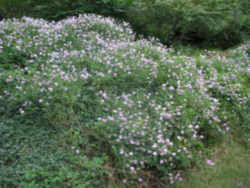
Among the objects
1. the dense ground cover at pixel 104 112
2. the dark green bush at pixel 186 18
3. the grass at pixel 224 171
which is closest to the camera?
the dense ground cover at pixel 104 112

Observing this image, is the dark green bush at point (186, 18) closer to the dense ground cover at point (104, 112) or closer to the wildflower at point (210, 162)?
the dense ground cover at point (104, 112)

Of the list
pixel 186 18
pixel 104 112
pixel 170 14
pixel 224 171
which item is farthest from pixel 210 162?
pixel 170 14

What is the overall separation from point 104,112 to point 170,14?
475 cm

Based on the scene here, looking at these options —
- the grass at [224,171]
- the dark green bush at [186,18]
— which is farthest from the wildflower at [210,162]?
the dark green bush at [186,18]

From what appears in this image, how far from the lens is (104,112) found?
3.84 meters

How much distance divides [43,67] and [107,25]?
87.4 inches

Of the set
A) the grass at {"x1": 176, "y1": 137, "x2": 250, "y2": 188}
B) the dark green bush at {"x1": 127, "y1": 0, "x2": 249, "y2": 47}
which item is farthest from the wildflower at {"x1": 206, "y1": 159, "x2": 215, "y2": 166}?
the dark green bush at {"x1": 127, "y1": 0, "x2": 249, "y2": 47}

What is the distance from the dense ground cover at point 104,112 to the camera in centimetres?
329

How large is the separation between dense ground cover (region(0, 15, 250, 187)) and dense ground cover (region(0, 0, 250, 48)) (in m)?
2.62

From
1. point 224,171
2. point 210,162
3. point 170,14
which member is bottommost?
point 224,171

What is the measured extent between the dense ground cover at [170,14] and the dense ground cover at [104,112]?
2.62 m

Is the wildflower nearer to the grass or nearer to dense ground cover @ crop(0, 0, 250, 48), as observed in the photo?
the grass

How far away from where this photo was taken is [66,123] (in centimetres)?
368

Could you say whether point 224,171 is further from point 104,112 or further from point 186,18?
point 186,18
